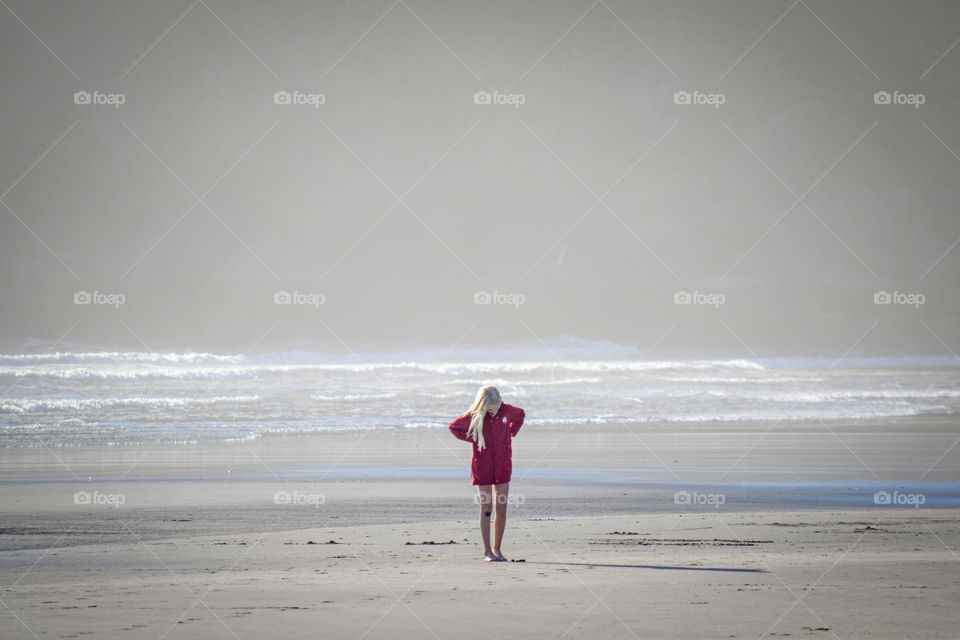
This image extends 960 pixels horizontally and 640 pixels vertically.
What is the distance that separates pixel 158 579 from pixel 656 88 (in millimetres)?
182208

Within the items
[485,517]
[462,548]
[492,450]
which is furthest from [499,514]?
[462,548]

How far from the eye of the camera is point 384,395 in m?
36.5

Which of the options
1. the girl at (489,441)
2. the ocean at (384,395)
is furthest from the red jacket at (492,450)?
the ocean at (384,395)

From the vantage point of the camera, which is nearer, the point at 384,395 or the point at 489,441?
the point at 489,441

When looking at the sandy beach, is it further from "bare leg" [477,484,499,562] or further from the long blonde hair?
the long blonde hair

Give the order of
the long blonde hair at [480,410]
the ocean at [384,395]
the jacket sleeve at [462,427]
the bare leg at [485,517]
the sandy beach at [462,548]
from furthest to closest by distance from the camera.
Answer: the ocean at [384,395] < the jacket sleeve at [462,427] < the long blonde hair at [480,410] < the bare leg at [485,517] < the sandy beach at [462,548]

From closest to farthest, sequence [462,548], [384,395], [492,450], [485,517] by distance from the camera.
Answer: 1. [485,517]
2. [492,450]
3. [462,548]
4. [384,395]

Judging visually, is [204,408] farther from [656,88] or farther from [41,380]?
[656,88]

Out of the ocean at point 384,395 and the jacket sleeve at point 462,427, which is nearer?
the jacket sleeve at point 462,427

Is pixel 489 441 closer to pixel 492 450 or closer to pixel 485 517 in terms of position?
pixel 492 450

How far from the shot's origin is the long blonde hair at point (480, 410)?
30.8 feet

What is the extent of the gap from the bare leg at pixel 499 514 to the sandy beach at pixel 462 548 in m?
0.26

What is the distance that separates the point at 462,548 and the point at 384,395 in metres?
26.7

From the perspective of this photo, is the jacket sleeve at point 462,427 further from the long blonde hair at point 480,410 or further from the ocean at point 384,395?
the ocean at point 384,395
